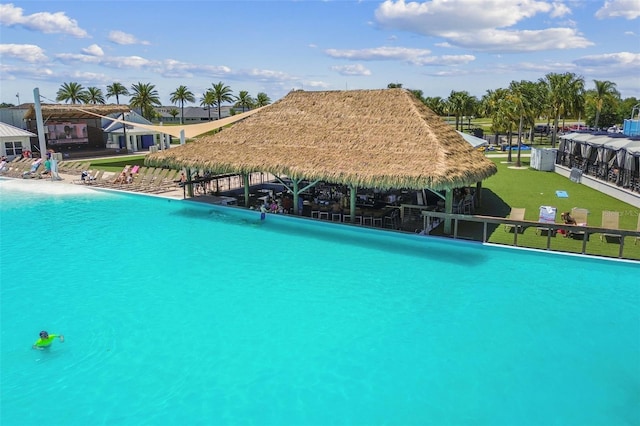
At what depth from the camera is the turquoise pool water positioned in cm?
780

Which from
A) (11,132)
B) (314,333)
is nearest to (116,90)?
(11,132)

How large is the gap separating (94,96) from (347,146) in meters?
50.5

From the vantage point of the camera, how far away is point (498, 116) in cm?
3469

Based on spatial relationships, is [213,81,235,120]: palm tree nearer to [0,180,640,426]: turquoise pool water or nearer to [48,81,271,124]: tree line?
[48,81,271,124]: tree line

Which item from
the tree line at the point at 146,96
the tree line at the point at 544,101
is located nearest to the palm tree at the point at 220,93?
the tree line at the point at 146,96

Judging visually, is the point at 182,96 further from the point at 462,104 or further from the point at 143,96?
the point at 462,104

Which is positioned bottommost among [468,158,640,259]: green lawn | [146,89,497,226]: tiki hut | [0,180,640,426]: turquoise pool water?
[0,180,640,426]: turquoise pool water

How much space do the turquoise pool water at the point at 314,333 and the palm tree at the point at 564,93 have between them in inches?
1041

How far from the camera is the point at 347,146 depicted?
61.3 feet

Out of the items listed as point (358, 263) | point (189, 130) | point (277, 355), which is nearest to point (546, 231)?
point (358, 263)

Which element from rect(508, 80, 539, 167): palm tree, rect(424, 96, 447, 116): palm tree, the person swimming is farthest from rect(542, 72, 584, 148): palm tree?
the person swimming

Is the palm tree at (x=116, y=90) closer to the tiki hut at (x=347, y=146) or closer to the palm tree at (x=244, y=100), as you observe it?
the palm tree at (x=244, y=100)

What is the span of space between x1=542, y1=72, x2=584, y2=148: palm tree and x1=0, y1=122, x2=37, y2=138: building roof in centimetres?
4181

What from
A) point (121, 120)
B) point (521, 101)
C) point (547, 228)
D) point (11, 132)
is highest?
point (521, 101)
